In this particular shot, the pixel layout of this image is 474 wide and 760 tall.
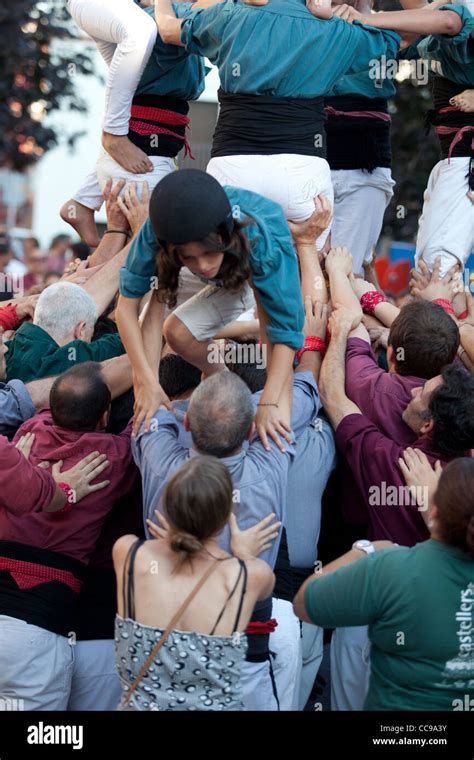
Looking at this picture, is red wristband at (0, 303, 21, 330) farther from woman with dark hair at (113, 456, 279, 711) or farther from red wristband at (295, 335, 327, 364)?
woman with dark hair at (113, 456, 279, 711)

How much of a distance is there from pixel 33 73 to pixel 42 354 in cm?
1080

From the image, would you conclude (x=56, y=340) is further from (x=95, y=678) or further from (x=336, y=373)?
(x=95, y=678)

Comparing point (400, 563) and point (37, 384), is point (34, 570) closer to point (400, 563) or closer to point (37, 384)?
point (37, 384)

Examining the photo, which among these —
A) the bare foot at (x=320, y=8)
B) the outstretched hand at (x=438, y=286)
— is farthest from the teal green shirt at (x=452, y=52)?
the outstretched hand at (x=438, y=286)

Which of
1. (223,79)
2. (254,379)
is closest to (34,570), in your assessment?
(254,379)

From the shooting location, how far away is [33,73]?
49.7 feet

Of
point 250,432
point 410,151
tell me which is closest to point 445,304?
point 250,432

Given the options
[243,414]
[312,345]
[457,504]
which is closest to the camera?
[457,504]

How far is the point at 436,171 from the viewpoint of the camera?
5.96 metres

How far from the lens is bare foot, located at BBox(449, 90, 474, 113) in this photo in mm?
5676

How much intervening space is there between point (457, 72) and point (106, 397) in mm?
2493

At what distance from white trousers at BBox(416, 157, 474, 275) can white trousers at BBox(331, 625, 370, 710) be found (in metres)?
2.13

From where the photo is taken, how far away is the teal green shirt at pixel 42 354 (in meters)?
5.16

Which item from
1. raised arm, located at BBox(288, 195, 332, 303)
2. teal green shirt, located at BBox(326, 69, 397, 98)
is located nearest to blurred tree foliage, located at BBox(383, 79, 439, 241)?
teal green shirt, located at BBox(326, 69, 397, 98)
